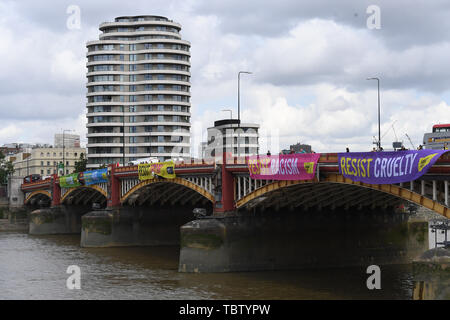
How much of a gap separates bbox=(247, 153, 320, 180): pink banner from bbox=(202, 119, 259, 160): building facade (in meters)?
116

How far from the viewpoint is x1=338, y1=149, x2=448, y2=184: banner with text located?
31453mm

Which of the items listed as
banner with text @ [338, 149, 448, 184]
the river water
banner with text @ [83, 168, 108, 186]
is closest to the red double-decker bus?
the river water

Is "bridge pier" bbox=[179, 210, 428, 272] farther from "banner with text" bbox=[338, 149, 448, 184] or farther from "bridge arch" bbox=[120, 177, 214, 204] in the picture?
"bridge arch" bbox=[120, 177, 214, 204]

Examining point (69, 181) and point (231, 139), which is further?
point (231, 139)

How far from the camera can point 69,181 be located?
8681 centimetres

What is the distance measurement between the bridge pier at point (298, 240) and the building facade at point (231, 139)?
10982cm

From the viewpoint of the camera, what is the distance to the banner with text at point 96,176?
2938 inches

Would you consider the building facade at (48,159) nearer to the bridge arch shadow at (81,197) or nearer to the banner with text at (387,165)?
the bridge arch shadow at (81,197)

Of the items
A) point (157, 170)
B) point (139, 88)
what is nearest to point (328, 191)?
point (157, 170)

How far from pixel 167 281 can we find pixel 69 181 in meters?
44.6

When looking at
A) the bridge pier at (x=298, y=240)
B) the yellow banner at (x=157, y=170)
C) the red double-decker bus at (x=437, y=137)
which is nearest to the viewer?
the bridge pier at (x=298, y=240)

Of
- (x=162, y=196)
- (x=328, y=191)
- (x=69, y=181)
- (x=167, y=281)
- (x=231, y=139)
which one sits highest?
(x=231, y=139)

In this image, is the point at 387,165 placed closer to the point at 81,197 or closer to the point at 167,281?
the point at 167,281

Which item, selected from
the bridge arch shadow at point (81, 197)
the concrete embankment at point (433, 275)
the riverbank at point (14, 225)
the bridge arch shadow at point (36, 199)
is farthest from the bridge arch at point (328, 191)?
the bridge arch shadow at point (36, 199)
